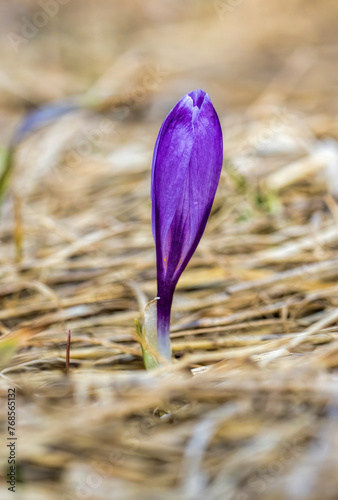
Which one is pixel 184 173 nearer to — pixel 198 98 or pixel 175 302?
pixel 198 98

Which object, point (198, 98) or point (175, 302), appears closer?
point (198, 98)

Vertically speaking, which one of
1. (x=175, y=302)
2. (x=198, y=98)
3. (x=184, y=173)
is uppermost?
(x=198, y=98)

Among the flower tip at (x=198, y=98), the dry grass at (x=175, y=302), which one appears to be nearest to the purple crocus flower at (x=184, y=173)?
→ the flower tip at (x=198, y=98)

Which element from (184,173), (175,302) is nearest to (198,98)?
(184,173)

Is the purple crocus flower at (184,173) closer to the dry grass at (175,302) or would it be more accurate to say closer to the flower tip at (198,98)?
the flower tip at (198,98)

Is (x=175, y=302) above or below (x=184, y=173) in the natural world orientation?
below

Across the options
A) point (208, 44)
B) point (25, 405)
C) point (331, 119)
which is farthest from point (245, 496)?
point (208, 44)
